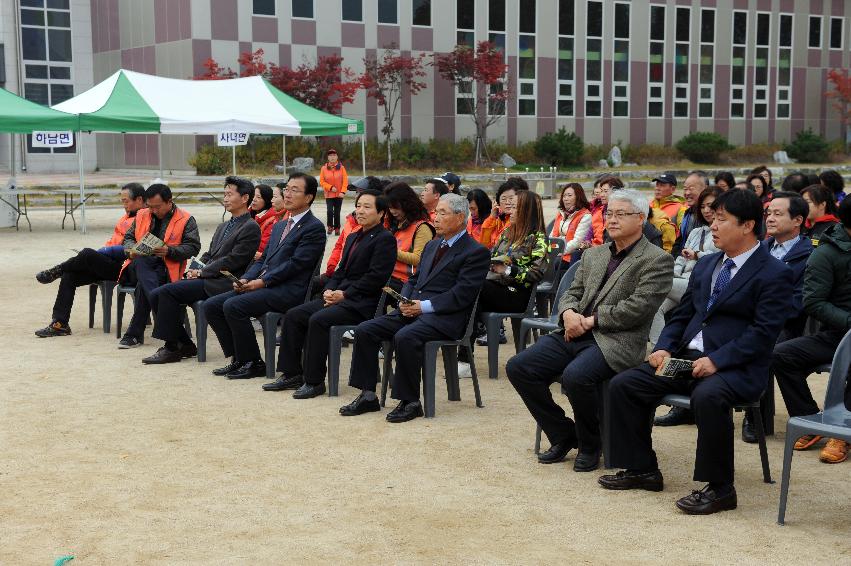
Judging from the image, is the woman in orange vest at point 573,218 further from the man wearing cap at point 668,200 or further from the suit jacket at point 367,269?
the suit jacket at point 367,269

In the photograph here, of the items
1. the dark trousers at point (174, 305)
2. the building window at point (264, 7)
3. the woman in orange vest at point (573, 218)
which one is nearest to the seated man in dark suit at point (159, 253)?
the dark trousers at point (174, 305)

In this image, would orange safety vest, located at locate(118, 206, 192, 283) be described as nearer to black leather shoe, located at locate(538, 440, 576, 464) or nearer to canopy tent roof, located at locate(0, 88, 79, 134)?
black leather shoe, located at locate(538, 440, 576, 464)

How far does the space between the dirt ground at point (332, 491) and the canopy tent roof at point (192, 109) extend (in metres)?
11.2

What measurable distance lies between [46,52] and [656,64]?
2391cm

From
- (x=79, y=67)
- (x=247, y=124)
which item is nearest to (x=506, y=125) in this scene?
(x=79, y=67)

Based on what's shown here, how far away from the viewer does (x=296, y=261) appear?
313 inches

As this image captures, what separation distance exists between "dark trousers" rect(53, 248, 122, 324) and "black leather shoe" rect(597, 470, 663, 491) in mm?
6112

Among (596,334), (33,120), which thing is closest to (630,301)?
(596,334)

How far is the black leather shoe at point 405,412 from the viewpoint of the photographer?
6613 millimetres

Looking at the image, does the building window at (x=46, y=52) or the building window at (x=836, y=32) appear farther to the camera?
the building window at (x=836, y=32)

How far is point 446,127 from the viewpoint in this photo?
3941 cm

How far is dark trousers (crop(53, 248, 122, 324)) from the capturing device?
976cm

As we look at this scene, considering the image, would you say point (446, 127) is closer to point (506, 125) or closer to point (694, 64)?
point (506, 125)

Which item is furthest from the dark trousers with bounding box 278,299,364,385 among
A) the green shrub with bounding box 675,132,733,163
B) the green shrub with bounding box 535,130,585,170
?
the green shrub with bounding box 675,132,733,163
